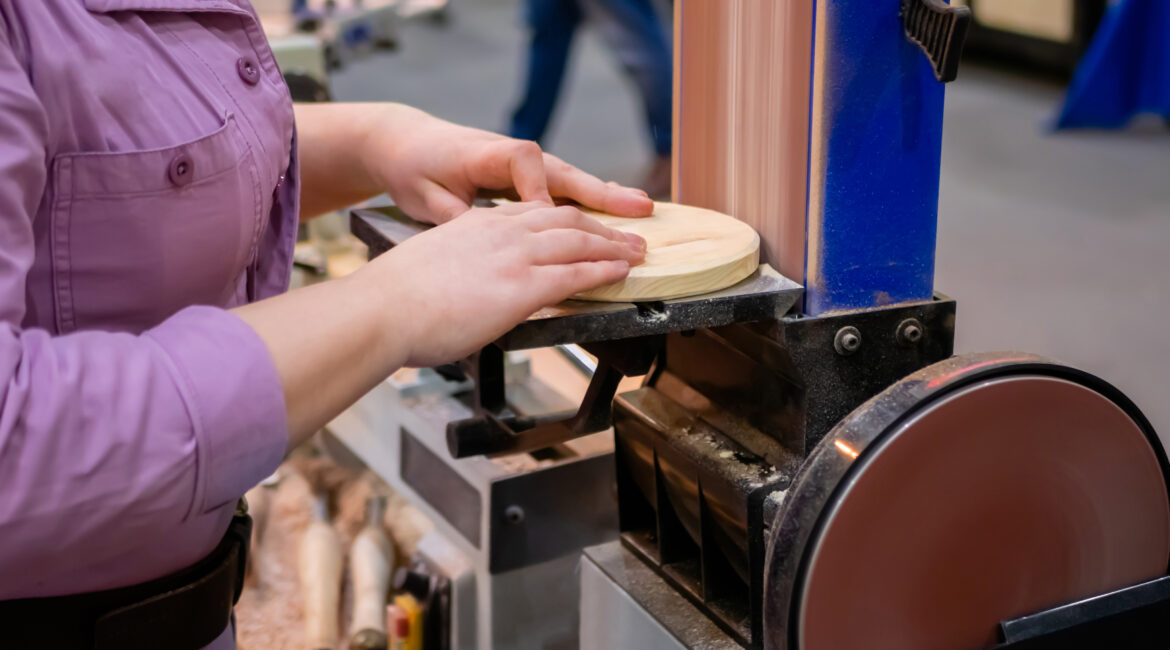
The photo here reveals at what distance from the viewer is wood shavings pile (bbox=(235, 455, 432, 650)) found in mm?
1595

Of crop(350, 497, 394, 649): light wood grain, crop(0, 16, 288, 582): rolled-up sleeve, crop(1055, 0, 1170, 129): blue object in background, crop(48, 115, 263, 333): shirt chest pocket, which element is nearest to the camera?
crop(0, 16, 288, 582): rolled-up sleeve

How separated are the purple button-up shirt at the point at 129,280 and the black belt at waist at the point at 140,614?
0.06ft

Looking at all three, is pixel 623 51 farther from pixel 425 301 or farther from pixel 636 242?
pixel 425 301

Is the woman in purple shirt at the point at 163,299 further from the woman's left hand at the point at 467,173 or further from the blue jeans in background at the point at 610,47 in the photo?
the blue jeans in background at the point at 610,47

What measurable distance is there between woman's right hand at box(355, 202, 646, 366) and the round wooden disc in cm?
2

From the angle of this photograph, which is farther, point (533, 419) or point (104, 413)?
point (533, 419)

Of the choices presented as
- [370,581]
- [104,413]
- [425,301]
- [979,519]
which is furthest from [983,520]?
[370,581]

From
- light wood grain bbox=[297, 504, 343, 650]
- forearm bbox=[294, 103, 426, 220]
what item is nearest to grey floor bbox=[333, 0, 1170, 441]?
light wood grain bbox=[297, 504, 343, 650]

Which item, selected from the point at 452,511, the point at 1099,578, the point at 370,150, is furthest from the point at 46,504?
the point at 452,511

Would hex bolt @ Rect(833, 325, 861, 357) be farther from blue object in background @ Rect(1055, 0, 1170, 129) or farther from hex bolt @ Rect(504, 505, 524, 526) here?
blue object in background @ Rect(1055, 0, 1170, 129)

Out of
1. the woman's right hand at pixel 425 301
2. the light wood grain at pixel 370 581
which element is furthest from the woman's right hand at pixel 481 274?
the light wood grain at pixel 370 581

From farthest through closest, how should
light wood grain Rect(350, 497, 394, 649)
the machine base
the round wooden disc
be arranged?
light wood grain Rect(350, 497, 394, 649)
the machine base
the round wooden disc

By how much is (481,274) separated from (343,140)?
373mm

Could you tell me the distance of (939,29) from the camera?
75cm
